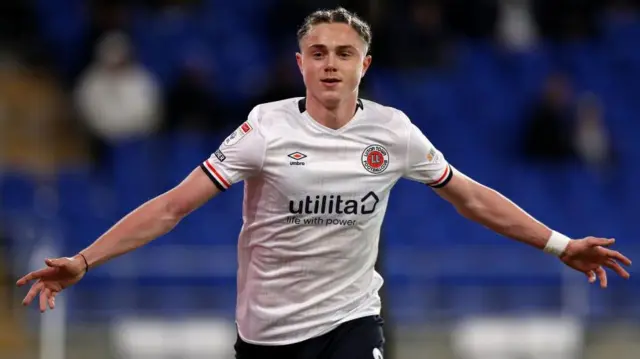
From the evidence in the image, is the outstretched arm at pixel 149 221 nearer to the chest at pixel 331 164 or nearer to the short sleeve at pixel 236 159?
the short sleeve at pixel 236 159

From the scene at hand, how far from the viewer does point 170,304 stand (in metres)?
12.3

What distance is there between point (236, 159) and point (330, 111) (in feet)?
1.61

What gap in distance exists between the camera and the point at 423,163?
19.7 feet

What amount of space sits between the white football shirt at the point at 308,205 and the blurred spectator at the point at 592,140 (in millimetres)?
9539

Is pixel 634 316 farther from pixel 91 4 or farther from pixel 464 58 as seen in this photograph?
pixel 91 4

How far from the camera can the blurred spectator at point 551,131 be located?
48.4ft

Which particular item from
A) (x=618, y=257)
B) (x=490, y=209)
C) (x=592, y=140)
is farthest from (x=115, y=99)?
(x=618, y=257)

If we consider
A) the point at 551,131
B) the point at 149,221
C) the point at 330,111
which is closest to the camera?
the point at 149,221

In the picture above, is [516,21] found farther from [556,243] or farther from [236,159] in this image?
[236,159]

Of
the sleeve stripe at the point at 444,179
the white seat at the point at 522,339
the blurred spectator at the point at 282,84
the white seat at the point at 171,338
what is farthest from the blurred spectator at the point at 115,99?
the sleeve stripe at the point at 444,179

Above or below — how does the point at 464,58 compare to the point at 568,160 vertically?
above

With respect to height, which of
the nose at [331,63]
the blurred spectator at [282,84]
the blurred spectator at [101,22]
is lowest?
the nose at [331,63]

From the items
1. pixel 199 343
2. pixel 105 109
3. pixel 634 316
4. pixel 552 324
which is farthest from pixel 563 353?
pixel 105 109

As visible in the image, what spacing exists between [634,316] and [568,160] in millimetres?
2842
